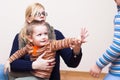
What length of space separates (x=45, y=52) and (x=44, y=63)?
0.06 metres

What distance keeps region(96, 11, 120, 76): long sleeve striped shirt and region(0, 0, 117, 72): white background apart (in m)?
1.25

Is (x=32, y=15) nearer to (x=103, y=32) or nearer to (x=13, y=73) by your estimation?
(x=13, y=73)

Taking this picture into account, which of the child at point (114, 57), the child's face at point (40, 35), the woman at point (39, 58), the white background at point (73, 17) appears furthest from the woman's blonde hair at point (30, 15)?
the white background at point (73, 17)

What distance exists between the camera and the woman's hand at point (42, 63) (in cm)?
139

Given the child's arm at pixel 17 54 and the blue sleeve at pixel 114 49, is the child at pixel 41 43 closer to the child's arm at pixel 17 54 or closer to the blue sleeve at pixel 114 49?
the child's arm at pixel 17 54

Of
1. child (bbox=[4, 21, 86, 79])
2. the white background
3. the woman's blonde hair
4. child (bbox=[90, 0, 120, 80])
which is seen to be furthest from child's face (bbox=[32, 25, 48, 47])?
the white background

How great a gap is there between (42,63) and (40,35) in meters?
0.15

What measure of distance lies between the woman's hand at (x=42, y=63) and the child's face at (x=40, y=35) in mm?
63

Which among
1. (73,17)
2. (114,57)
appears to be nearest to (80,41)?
(114,57)

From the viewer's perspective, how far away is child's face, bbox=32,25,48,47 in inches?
55.4

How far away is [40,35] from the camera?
142 cm

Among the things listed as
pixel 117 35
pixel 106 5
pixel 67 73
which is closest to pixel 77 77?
pixel 67 73

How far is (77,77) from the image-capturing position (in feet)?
8.33

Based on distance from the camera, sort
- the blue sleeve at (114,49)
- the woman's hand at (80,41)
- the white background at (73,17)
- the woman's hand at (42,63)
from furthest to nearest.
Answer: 1. the white background at (73,17)
2. the woman's hand at (42,63)
3. the woman's hand at (80,41)
4. the blue sleeve at (114,49)
